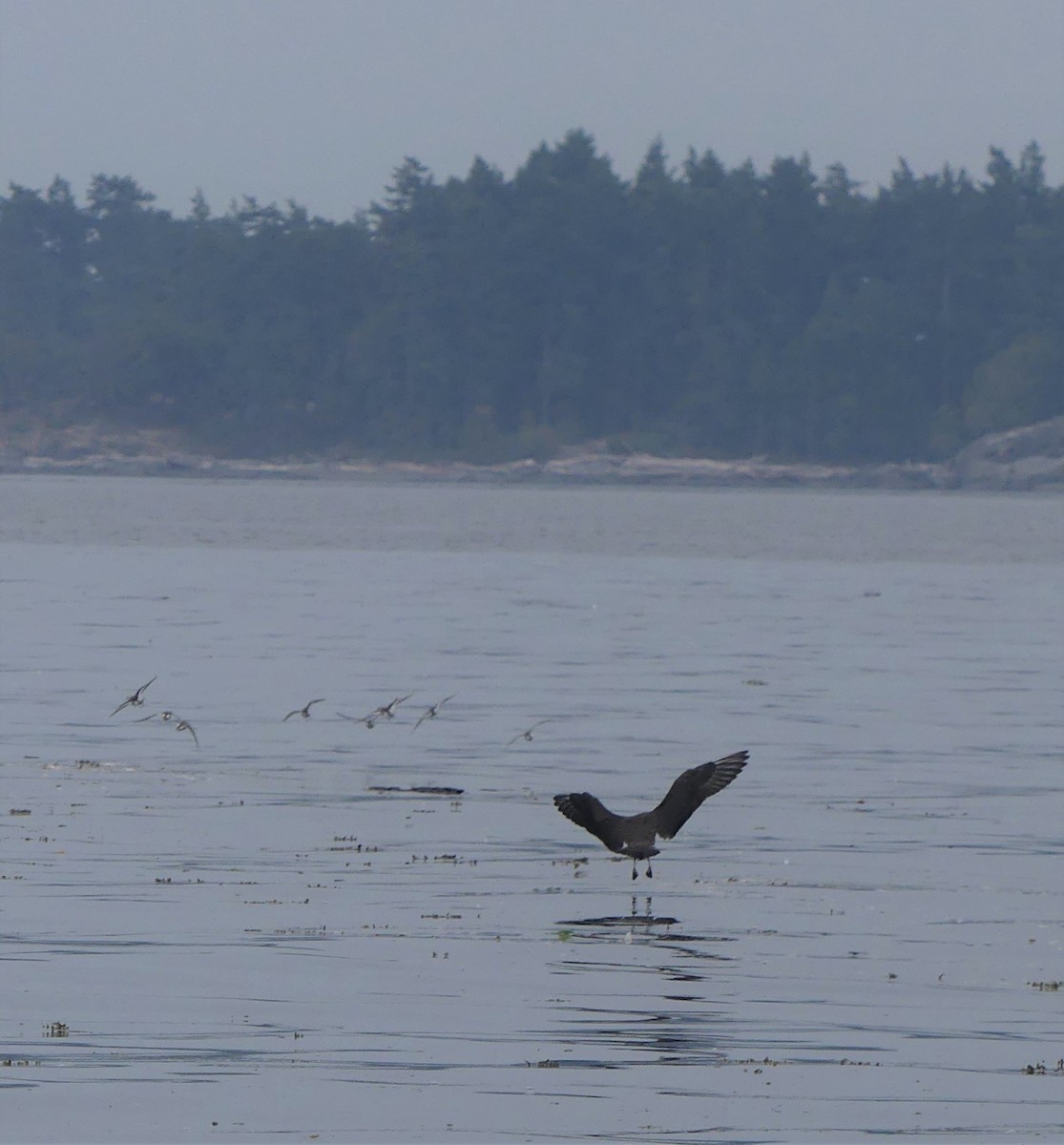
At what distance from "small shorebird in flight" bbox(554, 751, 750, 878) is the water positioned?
0.47m

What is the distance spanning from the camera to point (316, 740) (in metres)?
27.6

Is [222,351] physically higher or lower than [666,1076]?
higher

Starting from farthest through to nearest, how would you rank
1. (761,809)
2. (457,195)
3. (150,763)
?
1. (457,195)
2. (150,763)
3. (761,809)

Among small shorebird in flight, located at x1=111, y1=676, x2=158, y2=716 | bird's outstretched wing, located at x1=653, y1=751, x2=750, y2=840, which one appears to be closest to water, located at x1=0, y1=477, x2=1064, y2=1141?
small shorebird in flight, located at x1=111, y1=676, x2=158, y2=716

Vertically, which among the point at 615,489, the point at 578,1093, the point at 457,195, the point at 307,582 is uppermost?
the point at 457,195

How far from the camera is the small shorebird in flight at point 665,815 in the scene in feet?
55.6

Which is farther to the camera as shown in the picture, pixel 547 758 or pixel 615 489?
pixel 615 489

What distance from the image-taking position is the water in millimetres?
11969

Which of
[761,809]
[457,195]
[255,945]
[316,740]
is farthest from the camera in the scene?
[457,195]

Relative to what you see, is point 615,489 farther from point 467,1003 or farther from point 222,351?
point 467,1003

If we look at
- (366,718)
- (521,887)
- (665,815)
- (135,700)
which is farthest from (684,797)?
(366,718)

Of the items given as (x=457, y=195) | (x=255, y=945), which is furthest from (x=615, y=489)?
(x=255, y=945)

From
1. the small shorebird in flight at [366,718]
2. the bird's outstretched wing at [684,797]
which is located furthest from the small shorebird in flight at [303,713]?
the bird's outstretched wing at [684,797]

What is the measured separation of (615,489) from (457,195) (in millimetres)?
23412
